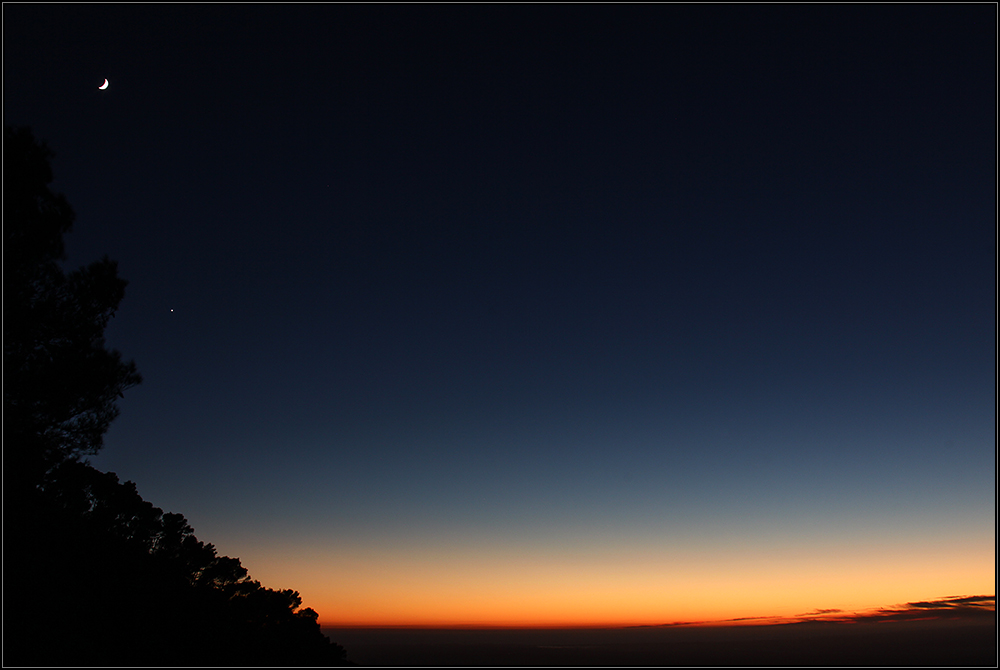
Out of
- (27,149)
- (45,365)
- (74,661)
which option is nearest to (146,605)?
(74,661)

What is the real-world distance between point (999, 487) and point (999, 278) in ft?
11.4

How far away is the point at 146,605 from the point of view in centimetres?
2316

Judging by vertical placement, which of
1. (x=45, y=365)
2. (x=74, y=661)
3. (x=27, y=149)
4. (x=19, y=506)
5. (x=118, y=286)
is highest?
(x=27, y=149)

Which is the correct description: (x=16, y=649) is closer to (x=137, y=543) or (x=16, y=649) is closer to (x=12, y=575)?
(x=12, y=575)

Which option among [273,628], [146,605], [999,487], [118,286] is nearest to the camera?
[999,487]

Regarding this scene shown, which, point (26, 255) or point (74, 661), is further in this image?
point (74, 661)

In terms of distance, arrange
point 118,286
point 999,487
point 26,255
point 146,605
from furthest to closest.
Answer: point 146,605 → point 118,286 → point 26,255 → point 999,487

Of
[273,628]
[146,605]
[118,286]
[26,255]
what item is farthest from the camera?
[273,628]

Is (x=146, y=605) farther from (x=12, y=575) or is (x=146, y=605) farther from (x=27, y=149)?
(x=27, y=149)

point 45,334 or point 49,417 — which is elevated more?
point 45,334

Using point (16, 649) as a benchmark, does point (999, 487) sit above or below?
above

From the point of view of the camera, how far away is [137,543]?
79.6 ft

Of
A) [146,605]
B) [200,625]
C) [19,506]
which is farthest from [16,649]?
[200,625]

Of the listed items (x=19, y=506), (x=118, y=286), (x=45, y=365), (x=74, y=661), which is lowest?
(x=74, y=661)
